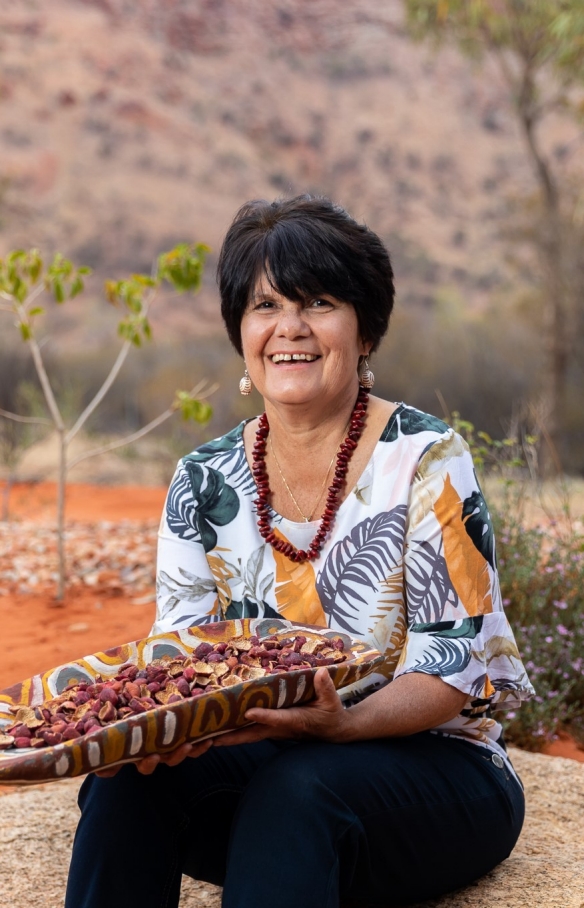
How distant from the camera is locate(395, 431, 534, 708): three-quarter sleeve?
69.2 inches

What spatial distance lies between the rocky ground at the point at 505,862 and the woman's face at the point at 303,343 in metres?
1.00

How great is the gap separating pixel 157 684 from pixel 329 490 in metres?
0.57

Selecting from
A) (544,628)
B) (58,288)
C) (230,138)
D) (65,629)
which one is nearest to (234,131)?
(230,138)

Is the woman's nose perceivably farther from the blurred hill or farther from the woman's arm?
the blurred hill

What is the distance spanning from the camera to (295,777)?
159 cm

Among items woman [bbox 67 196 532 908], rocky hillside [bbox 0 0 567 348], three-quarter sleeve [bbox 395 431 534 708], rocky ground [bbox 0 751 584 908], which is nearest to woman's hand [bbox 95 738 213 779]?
woman [bbox 67 196 532 908]

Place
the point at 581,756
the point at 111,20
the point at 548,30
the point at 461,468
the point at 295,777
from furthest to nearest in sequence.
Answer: the point at 111,20 < the point at 548,30 < the point at 581,756 < the point at 461,468 < the point at 295,777

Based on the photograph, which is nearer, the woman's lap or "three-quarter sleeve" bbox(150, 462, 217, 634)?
the woman's lap

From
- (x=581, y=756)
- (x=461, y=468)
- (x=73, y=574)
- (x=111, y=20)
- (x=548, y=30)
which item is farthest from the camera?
(x=111, y=20)

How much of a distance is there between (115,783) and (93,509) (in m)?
7.20

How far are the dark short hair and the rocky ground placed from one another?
1.09m

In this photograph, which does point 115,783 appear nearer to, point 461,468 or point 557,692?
point 461,468

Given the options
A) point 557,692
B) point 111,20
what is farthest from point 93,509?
point 111,20

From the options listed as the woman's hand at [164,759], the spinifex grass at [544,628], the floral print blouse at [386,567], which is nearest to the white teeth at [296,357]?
the floral print blouse at [386,567]
